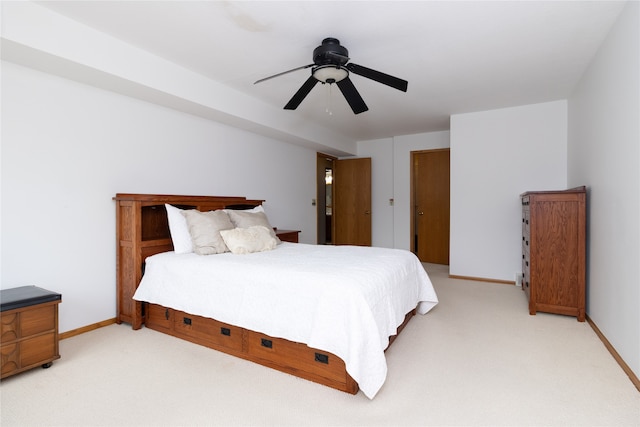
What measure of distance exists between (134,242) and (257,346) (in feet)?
4.75

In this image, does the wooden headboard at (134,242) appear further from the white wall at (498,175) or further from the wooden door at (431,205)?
the wooden door at (431,205)

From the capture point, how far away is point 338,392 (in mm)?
1893

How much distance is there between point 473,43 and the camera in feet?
8.61

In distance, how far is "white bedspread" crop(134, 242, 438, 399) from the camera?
5.98ft

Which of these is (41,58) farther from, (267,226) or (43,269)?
(267,226)

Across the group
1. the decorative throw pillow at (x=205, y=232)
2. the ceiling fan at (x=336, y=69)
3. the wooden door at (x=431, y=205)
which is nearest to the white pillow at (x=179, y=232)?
the decorative throw pillow at (x=205, y=232)

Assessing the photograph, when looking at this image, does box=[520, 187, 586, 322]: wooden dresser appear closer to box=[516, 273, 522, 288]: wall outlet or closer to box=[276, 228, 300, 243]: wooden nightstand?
box=[516, 273, 522, 288]: wall outlet

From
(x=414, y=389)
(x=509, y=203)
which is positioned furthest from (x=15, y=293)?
(x=509, y=203)

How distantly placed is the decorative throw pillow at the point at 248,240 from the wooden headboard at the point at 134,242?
2.04 feet

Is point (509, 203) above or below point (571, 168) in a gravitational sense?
below

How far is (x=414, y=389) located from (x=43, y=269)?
2793mm

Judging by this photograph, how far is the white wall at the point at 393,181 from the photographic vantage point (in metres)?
5.86

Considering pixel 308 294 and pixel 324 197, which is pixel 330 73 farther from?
pixel 324 197

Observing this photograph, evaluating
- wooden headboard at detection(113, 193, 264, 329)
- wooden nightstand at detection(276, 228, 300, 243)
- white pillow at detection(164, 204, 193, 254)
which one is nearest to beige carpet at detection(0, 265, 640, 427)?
wooden headboard at detection(113, 193, 264, 329)
